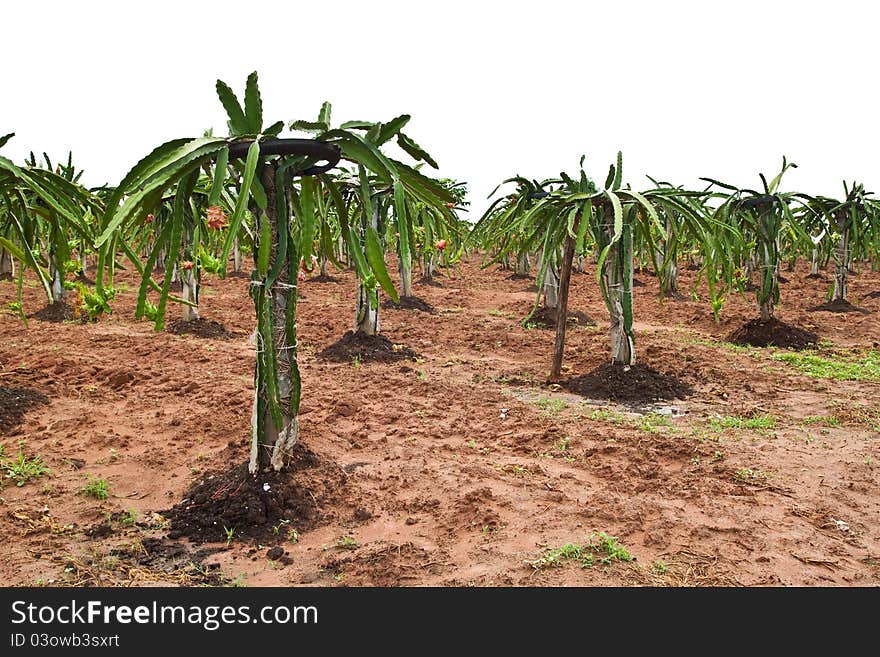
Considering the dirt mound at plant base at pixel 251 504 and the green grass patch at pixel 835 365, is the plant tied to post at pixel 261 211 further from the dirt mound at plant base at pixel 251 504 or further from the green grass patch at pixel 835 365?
the green grass patch at pixel 835 365

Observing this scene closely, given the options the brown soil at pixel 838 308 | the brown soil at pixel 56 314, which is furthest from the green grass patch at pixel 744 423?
the brown soil at pixel 56 314

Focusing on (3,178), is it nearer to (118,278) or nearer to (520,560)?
(520,560)

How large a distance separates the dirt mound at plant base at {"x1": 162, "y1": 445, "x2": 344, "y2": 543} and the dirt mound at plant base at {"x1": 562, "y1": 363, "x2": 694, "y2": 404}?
9.38ft

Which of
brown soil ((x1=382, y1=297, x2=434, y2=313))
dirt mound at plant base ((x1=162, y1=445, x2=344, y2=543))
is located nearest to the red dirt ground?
dirt mound at plant base ((x1=162, y1=445, x2=344, y2=543))

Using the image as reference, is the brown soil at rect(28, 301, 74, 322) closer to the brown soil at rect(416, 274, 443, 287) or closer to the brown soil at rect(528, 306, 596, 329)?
the brown soil at rect(528, 306, 596, 329)

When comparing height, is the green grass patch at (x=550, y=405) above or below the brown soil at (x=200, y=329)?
below

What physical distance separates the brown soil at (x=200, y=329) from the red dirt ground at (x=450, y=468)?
39 cm

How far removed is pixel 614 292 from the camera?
18.2 feet

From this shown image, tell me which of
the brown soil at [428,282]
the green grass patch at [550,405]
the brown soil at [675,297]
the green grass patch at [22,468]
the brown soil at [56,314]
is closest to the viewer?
the green grass patch at [22,468]

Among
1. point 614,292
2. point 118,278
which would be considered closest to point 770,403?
point 614,292

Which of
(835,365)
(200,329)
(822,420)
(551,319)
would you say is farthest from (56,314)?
(835,365)

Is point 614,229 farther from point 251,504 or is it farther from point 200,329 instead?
point 200,329

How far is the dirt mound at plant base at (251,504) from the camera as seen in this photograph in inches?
117

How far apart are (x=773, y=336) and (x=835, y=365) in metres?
1.25
